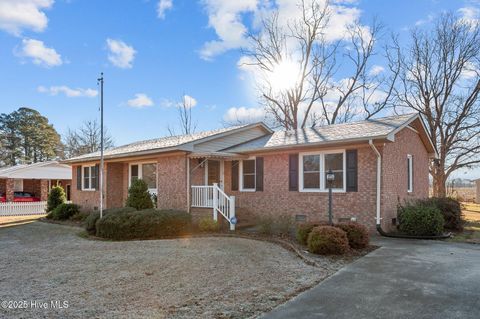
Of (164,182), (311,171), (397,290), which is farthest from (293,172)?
(397,290)

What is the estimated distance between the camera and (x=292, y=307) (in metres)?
4.95

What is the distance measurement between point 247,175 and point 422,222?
6.78m

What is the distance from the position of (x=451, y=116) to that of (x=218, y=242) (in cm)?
2234

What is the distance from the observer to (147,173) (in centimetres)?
1686

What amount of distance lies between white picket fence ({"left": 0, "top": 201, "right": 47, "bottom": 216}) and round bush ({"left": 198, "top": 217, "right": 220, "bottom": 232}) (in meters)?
16.1

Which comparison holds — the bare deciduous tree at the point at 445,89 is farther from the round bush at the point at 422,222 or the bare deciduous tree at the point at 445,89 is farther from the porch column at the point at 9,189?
the porch column at the point at 9,189

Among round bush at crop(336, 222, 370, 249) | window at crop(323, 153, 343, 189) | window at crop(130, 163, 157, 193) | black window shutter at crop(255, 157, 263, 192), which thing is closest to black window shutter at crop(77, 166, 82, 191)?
window at crop(130, 163, 157, 193)

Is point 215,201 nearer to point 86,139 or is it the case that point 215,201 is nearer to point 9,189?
point 9,189

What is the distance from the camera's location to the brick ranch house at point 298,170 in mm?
11492

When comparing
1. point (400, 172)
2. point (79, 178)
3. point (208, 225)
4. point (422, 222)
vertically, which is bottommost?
point (208, 225)

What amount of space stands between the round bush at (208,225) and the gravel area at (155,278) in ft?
6.87

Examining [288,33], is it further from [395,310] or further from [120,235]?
[395,310]

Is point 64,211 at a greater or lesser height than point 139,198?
lesser

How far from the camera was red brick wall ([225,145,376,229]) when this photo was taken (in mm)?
11430
